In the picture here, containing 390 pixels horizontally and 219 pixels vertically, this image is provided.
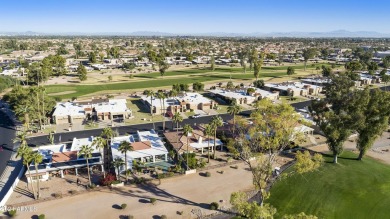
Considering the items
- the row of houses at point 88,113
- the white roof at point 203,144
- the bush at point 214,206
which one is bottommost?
the bush at point 214,206

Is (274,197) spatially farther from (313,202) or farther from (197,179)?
(197,179)

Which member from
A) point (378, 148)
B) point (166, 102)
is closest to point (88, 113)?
point (166, 102)

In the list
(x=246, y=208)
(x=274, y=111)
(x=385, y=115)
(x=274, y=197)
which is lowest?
(x=274, y=197)

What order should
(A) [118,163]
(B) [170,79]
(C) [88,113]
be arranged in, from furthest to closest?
(B) [170,79]
(C) [88,113]
(A) [118,163]

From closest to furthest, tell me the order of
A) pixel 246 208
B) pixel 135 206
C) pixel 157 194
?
pixel 246 208, pixel 135 206, pixel 157 194

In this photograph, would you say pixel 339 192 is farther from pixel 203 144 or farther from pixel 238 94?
pixel 238 94

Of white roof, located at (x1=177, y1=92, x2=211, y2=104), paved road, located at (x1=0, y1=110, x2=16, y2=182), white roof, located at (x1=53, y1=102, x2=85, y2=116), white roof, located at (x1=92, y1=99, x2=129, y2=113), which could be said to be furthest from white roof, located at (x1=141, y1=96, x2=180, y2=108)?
paved road, located at (x1=0, y1=110, x2=16, y2=182)

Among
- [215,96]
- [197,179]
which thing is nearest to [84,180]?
[197,179]

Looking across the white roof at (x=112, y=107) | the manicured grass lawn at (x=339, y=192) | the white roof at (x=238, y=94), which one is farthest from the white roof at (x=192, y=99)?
the manicured grass lawn at (x=339, y=192)

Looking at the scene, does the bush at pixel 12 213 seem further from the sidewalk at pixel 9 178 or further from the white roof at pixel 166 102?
the white roof at pixel 166 102
